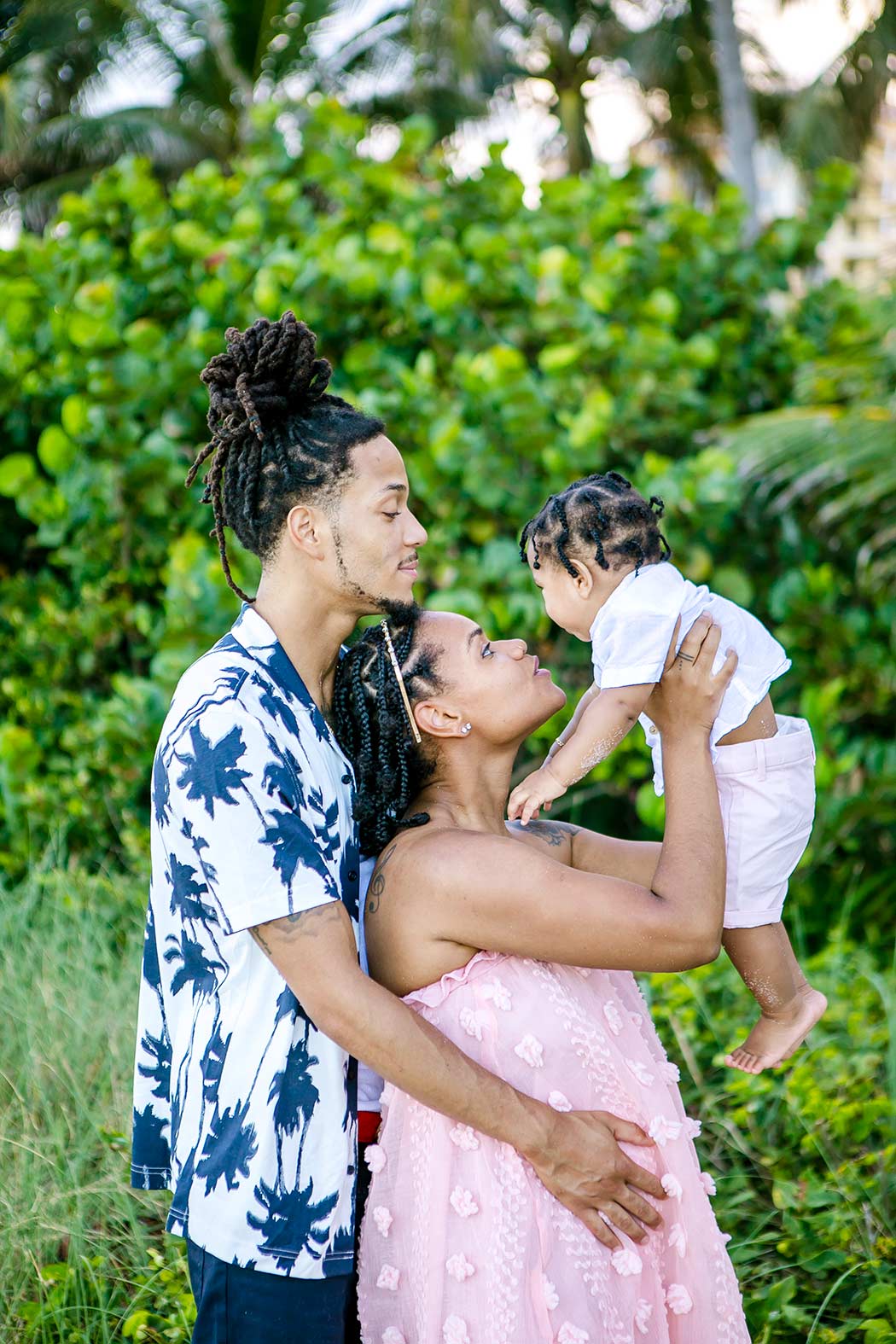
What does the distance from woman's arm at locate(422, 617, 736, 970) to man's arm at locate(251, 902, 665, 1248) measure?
0.22m

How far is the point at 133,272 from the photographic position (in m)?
5.23

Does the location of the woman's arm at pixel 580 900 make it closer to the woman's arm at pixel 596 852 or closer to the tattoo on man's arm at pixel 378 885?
the tattoo on man's arm at pixel 378 885

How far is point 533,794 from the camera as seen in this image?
231 centimetres

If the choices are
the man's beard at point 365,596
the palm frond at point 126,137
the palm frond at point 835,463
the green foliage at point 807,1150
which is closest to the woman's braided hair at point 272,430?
the man's beard at point 365,596

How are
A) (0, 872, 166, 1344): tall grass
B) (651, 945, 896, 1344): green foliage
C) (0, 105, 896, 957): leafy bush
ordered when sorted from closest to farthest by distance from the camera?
(0, 872, 166, 1344): tall grass
(651, 945, 896, 1344): green foliage
(0, 105, 896, 957): leafy bush

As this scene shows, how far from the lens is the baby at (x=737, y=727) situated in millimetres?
Result: 2518

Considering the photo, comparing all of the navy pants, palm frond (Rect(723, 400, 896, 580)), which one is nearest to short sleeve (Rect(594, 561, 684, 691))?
the navy pants

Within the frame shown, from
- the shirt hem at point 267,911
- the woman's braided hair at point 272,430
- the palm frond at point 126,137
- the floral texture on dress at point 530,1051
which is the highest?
the palm frond at point 126,137

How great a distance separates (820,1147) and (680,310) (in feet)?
11.2

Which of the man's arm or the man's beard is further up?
the man's beard

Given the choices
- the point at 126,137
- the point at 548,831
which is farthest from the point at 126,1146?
the point at 126,137

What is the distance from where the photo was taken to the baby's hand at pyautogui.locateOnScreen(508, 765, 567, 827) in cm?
230

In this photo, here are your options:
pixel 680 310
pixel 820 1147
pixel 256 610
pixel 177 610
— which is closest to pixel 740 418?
pixel 680 310

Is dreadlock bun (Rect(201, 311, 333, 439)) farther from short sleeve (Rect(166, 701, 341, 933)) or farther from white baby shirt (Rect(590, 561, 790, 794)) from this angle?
white baby shirt (Rect(590, 561, 790, 794))
